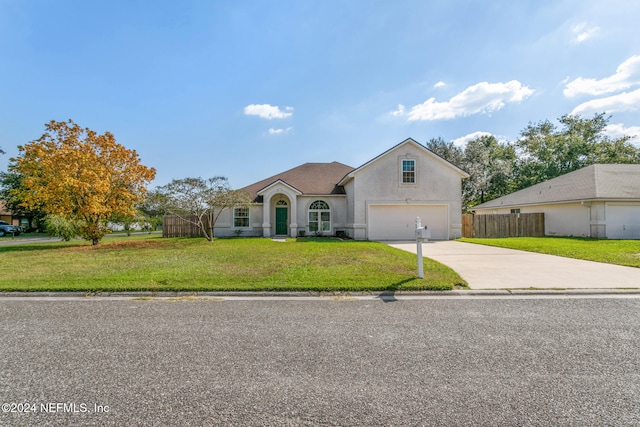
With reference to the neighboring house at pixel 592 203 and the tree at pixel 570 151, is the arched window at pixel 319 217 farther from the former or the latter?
the tree at pixel 570 151

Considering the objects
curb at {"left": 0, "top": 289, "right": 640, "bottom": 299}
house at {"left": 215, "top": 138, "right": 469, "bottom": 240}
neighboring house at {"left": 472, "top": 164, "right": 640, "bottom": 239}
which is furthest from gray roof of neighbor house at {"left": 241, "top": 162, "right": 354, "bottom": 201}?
curb at {"left": 0, "top": 289, "right": 640, "bottom": 299}

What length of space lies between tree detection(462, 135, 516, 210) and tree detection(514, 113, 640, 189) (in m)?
2.27

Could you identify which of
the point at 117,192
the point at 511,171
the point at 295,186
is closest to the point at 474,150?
the point at 511,171

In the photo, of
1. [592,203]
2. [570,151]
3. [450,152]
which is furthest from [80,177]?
[570,151]

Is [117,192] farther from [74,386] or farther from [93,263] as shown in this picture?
[74,386]

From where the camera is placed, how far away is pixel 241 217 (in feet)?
73.5

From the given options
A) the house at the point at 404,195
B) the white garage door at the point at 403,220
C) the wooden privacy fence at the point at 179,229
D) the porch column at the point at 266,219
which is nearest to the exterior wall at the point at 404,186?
the house at the point at 404,195

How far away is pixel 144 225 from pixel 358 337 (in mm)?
39295

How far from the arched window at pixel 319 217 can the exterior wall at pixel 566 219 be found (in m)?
16.0

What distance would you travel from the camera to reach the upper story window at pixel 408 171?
63.5 ft

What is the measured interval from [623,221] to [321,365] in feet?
78.0

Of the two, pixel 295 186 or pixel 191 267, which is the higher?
pixel 295 186

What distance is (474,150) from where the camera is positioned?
1403 inches

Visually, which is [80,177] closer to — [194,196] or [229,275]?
[194,196]
